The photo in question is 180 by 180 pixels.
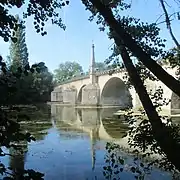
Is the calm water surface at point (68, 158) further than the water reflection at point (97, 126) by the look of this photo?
No

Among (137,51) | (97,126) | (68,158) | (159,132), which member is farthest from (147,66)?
(97,126)

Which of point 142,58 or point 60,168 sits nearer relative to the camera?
point 142,58

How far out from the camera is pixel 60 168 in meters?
10.4

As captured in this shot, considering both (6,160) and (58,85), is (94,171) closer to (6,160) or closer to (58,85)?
(6,160)

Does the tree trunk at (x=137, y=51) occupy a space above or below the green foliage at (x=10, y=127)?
above

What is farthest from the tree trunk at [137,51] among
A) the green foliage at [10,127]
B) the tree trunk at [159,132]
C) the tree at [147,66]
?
the green foliage at [10,127]

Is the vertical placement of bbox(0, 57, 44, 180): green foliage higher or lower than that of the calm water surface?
higher

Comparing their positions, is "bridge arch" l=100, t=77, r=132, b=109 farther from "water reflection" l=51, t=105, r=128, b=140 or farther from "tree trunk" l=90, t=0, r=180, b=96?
"tree trunk" l=90, t=0, r=180, b=96

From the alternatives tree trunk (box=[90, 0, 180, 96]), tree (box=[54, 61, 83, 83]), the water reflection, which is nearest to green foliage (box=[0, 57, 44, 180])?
tree trunk (box=[90, 0, 180, 96])

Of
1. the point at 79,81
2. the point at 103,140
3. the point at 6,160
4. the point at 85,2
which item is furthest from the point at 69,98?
the point at 85,2

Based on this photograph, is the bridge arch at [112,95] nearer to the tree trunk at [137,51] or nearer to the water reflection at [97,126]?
the water reflection at [97,126]

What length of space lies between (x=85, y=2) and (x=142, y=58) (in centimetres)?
127

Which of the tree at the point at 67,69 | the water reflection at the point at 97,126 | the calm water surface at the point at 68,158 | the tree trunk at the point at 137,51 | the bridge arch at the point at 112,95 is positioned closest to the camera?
the tree trunk at the point at 137,51

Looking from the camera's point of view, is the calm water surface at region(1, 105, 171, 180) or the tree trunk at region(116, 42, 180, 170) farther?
the calm water surface at region(1, 105, 171, 180)
